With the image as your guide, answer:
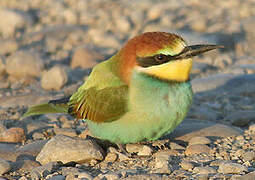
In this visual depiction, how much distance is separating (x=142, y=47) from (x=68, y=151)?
0.95 m

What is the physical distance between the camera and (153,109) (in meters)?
3.31

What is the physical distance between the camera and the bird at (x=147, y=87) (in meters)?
3.27

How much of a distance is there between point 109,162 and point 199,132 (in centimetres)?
93

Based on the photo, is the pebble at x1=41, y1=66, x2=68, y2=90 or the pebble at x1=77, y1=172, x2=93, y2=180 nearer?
the pebble at x1=77, y1=172, x2=93, y2=180

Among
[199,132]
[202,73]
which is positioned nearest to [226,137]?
[199,132]

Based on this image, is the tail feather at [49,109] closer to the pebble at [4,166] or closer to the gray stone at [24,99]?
A: the gray stone at [24,99]

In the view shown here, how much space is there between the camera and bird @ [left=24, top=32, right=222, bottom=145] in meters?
3.27

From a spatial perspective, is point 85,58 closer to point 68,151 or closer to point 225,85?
point 225,85

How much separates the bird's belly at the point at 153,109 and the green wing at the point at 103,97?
7cm

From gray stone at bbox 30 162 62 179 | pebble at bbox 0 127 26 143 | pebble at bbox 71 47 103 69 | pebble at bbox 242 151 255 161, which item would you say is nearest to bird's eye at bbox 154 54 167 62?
pebble at bbox 242 151 255 161

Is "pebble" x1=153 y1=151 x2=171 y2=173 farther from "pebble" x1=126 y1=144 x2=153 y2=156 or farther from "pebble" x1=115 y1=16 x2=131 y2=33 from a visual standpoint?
"pebble" x1=115 y1=16 x2=131 y2=33

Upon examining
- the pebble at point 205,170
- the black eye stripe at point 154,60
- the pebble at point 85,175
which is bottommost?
the pebble at point 85,175

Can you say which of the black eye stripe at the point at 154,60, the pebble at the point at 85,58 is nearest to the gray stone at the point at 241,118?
the black eye stripe at the point at 154,60

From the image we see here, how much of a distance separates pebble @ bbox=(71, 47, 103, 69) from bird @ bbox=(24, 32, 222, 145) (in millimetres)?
2823
